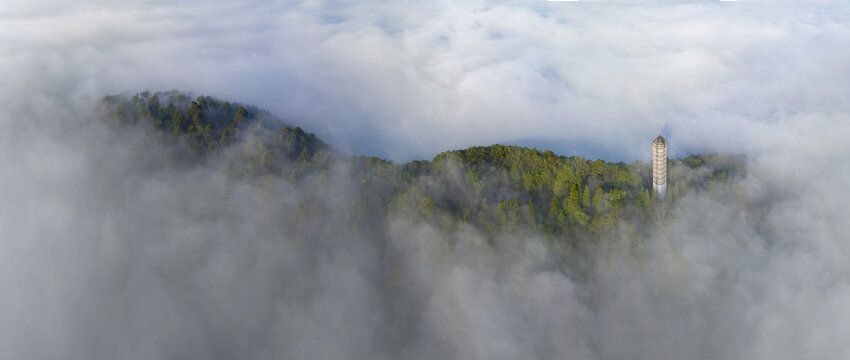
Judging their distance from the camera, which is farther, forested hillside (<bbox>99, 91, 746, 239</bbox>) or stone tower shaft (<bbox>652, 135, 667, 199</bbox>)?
forested hillside (<bbox>99, 91, 746, 239</bbox>)

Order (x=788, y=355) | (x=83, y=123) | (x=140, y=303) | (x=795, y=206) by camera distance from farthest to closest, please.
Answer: (x=83, y=123) → (x=795, y=206) → (x=140, y=303) → (x=788, y=355)

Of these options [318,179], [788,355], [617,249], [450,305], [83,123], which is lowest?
[788,355]

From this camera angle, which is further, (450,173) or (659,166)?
(450,173)

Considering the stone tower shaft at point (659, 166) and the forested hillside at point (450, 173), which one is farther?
the forested hillside at point (450, 173)

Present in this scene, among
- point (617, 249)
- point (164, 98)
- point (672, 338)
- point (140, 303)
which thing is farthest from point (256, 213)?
point (672, 338)

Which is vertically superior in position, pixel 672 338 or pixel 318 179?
pixel 318 179

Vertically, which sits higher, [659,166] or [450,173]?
[659,166]

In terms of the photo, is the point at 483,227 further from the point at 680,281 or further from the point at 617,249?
the point at 680,281

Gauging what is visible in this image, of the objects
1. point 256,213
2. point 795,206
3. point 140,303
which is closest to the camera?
point 140,303
